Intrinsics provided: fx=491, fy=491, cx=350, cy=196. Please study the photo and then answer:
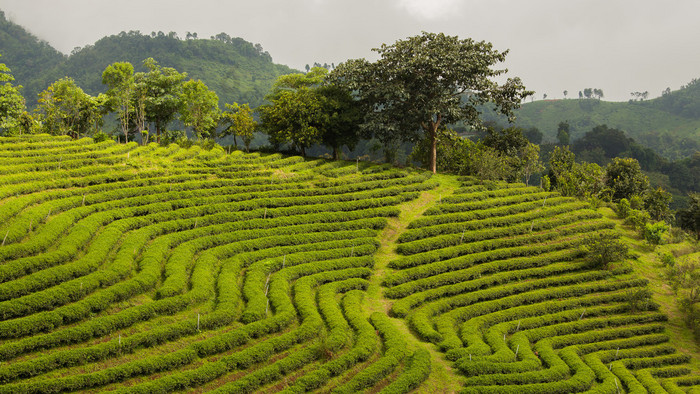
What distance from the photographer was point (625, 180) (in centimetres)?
5425

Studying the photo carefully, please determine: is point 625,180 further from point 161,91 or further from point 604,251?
point 161,91

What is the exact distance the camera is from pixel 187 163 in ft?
132

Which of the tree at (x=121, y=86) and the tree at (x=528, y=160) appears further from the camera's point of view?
the tree at (x=528, y=160)

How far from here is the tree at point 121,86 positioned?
4998 centimetres

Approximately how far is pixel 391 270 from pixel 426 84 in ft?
70.1

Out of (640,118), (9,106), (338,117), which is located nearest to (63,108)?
(9,106)

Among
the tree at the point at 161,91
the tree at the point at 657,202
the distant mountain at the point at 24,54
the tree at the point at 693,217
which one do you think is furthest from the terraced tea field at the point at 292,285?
the distant mountain at the point at 24,54

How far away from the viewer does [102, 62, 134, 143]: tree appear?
50.0m

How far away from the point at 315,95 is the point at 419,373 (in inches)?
1271

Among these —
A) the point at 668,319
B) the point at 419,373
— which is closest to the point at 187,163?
the point at 419,373

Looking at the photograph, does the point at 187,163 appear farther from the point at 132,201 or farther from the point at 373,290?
the point at 373,290

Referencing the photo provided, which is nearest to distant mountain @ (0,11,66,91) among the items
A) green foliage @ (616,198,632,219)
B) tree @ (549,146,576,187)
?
tree @ (549,146,576,187)

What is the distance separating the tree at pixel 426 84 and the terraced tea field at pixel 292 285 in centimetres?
699

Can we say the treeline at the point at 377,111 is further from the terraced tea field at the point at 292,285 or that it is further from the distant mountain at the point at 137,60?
the distant mountain at the point at 137,60
